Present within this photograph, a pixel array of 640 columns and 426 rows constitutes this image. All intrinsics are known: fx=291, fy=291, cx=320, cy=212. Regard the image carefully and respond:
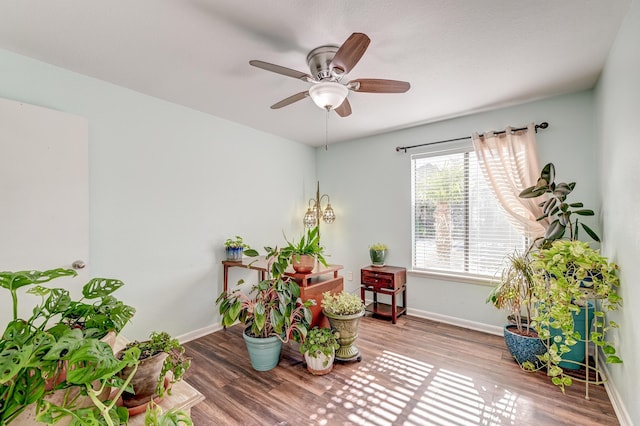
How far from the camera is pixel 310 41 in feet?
6.06

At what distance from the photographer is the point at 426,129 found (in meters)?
3.53

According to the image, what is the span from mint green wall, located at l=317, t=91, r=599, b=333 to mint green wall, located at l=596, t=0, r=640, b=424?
58 centimetres

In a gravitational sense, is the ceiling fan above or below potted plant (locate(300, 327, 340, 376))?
above

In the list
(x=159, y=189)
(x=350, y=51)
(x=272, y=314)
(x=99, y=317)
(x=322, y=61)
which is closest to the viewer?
(x=99, y=317)

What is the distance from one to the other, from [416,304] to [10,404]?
11.9 ft

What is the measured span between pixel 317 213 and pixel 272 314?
2.32 m

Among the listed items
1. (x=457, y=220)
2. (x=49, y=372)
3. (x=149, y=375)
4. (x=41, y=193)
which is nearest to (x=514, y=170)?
(x=457, y=220)

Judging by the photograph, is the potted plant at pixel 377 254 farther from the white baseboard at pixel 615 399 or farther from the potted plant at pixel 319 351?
the white baseboard at pixel 615 399

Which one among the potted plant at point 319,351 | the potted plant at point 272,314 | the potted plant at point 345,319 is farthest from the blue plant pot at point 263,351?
the potted plant at point 345,319

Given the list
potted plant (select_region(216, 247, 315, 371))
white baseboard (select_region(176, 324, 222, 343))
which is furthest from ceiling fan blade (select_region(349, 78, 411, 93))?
white baseboard (select_region(176, 324, 222, 343))

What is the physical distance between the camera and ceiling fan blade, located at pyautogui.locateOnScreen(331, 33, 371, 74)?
146 centimetres

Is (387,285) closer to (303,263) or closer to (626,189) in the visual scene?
(303,263)

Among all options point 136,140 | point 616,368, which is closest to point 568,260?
point 616,368

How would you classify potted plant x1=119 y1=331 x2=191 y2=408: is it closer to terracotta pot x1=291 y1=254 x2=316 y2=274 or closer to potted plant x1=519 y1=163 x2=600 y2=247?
terracotta pot x1=291 y1=254 x2=316 y2=274
